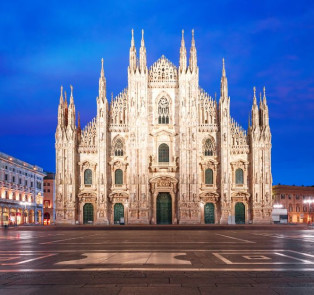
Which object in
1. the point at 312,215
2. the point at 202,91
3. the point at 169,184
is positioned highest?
the point at 202,91

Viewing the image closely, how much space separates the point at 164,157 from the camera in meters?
63.4

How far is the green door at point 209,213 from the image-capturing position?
6219 cm

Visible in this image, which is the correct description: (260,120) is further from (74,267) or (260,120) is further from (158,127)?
(74,267)

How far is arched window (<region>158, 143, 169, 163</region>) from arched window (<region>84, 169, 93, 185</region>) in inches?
386

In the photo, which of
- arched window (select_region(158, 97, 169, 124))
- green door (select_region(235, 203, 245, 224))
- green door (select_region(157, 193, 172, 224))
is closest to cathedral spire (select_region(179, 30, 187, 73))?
arched window (select_region(158, 97, 169, 124))

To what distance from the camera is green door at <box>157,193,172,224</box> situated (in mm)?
62812

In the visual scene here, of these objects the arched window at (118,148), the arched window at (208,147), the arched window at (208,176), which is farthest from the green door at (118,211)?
the arched window at (208,147)

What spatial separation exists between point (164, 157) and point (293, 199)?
5639 cm

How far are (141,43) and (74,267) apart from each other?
54462 mm

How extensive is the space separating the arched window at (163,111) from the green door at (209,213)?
12.9 m

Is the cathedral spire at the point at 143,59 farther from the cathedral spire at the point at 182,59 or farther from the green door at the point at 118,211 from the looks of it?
the green door at the point at 118,211

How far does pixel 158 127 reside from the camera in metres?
63.4

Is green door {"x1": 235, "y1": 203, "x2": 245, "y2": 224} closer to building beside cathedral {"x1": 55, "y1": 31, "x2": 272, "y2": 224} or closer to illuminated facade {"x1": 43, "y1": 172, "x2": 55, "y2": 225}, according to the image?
building beside cathedral {"x1": 55, "y1": 31, "x2": 272, "y2": 224}

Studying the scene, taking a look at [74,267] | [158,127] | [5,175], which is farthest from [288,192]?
[74,267]
